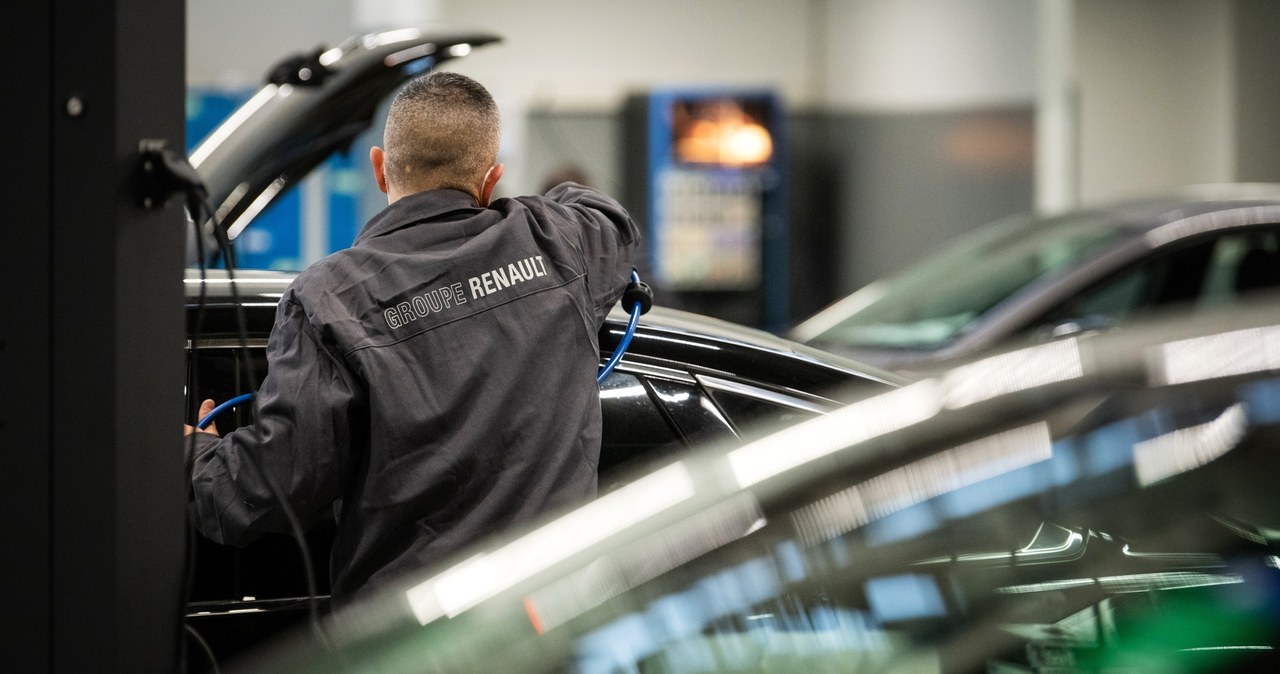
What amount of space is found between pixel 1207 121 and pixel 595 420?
9.08m

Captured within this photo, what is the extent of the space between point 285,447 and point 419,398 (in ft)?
0.67

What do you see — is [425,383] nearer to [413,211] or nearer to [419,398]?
[419,398]

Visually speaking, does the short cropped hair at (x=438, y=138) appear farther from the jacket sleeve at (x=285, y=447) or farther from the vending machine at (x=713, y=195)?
the vending machine at (x=713, y=195)

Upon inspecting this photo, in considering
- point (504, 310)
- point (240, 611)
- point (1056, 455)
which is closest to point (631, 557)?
point (1056, 455)

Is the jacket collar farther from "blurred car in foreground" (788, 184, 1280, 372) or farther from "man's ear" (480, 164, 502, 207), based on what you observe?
"blurred car in foreground" (788, 184, 1280, 372)

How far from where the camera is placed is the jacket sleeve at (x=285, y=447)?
6.34 feet

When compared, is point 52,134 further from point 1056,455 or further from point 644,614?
point 1056,455

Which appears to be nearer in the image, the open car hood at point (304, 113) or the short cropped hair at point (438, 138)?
the short cropped hair at point (438, 138)

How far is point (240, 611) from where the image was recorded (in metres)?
2.40

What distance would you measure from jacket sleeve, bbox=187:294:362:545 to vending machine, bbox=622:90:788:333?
8896mm

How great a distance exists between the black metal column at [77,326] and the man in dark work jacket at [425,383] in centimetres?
23

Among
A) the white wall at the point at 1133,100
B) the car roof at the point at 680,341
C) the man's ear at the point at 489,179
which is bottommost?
the car roof at the point at 680,341

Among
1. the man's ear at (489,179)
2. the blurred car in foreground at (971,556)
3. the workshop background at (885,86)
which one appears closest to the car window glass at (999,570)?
the blurred car in foreground at (971,556)

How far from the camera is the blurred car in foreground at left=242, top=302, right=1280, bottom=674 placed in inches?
54.6
